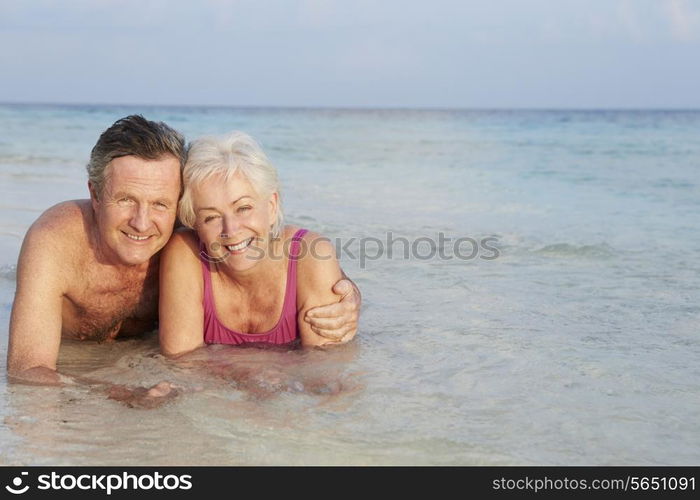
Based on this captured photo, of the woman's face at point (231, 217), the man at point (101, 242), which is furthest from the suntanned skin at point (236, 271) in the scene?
the man at point (101, 242)

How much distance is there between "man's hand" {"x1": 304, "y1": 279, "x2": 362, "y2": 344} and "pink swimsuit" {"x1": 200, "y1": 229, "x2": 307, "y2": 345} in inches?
4.6

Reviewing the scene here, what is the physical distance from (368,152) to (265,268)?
55.3ft

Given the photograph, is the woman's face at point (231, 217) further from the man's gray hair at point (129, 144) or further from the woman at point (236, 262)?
the man's gray hair at point (129, 144)

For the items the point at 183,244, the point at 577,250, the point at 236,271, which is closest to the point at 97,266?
the point at 183,244

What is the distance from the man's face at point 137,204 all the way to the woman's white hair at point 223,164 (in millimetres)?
75

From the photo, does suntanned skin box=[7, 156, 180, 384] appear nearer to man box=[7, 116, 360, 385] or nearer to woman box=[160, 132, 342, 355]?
man box=[7, 116, 360, 385]

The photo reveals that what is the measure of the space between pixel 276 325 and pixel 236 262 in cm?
53

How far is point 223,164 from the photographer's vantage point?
3.93m

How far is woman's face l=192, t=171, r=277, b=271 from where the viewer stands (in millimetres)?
3926

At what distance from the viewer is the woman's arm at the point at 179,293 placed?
4219mm
